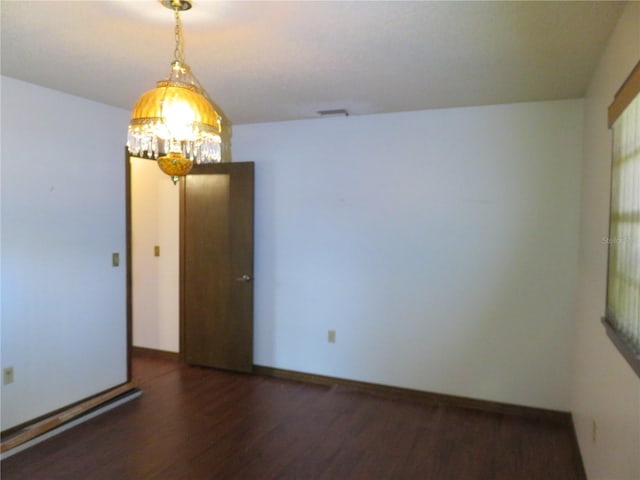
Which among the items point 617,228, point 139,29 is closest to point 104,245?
point 139,29

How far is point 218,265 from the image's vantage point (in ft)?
13.7

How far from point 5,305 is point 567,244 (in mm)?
3830

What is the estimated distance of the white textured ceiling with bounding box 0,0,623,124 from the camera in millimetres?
1859

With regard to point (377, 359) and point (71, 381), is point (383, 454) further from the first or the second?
point (71, 381)

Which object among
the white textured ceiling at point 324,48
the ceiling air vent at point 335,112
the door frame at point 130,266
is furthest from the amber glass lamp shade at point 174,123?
the door frame at point 130,266

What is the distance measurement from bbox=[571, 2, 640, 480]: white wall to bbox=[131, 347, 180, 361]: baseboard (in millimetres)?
3591

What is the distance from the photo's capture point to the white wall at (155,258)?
4.54m

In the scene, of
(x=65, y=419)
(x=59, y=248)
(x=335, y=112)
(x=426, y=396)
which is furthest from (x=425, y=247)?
(x=65, y=419)

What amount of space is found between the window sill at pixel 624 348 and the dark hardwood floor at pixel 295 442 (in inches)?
44.8

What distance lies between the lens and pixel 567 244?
3158 millimetres

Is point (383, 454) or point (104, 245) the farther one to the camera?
point (104, 245)

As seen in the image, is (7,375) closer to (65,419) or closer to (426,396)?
(65,419)

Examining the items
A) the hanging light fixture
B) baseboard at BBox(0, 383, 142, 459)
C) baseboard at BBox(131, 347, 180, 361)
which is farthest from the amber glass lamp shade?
baseboard at BBox(131, 347, 180, 361)

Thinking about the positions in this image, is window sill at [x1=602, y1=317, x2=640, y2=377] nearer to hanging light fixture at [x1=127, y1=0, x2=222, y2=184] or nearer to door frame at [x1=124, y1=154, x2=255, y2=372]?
hanging light fixture at [x1=127, y1=0, x2=222, y2=184]
